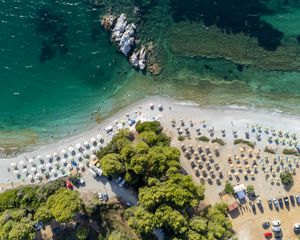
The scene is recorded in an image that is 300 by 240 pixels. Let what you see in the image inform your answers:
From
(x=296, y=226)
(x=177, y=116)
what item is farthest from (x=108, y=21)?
(x=296, y=226)

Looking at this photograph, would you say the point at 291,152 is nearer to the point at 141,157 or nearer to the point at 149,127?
the point at 149,127

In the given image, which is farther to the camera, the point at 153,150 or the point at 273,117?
the point at 273,117

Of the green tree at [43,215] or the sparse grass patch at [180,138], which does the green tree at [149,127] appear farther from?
the green tree at [43,215]

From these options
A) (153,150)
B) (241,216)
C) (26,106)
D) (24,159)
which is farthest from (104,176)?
(241,216)

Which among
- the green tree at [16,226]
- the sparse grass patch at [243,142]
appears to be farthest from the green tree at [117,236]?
the sparse grass patch at [243,142]

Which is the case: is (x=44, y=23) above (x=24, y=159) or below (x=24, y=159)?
above

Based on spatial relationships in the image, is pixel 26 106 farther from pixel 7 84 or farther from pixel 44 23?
pixel 44 23

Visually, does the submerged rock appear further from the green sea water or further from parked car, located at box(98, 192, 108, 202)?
parked car, located at box(98, 192, 108, 202)
